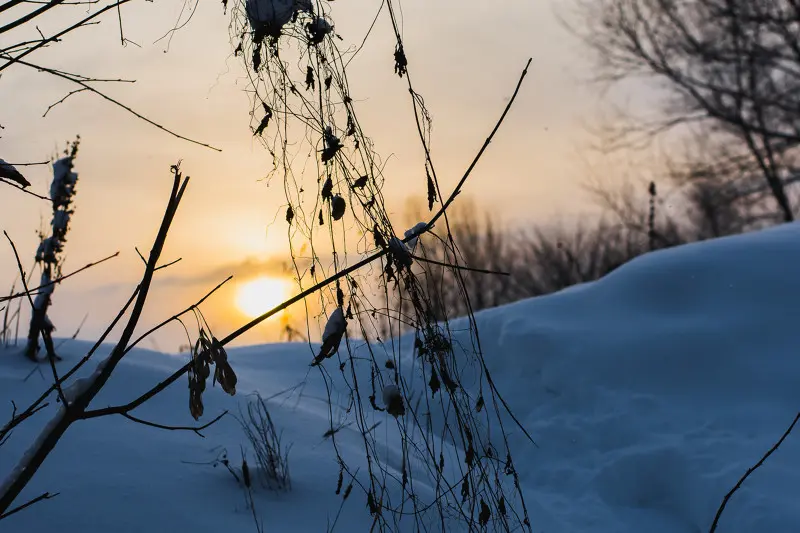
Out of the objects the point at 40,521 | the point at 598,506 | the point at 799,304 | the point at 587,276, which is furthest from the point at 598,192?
the point at 40,521

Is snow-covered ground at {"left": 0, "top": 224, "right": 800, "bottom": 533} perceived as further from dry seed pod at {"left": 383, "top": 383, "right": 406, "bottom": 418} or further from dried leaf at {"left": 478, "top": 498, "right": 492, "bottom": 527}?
dry seed pod at {"left": 383, "top": 383, "right": 406, "bottom": 418}

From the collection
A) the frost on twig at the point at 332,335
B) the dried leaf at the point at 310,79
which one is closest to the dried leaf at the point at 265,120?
the dried leaf at the point at 310,79

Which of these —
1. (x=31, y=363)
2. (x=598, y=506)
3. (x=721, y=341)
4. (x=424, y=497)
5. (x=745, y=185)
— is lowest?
(x=598, y=506)

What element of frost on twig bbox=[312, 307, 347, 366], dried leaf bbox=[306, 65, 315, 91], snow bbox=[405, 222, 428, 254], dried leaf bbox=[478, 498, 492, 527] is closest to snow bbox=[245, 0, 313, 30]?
dried leaf bbox=[306, 65, 315, 91]

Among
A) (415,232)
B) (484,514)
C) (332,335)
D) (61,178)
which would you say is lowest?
(484,514)

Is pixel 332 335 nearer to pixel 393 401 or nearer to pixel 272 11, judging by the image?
pixel 393 401

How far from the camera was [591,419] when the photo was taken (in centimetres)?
462

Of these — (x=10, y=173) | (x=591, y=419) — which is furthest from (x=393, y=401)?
(x=591, y=419)

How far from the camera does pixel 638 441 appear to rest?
4.28 metres

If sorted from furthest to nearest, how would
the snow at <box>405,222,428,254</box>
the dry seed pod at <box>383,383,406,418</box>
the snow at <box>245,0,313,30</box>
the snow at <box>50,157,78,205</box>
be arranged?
1. the snow at <box>50,157,78,205</box>
2. the snow at <box>245,0,313,30</box>
3. the dry seed pod at <box>383,383,406,418</box>
4. the snow at <box>405,222,428,254</box>

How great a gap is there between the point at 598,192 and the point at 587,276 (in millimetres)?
2882

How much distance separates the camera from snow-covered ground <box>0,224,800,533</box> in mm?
3139

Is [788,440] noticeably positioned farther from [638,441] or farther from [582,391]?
[582,391]

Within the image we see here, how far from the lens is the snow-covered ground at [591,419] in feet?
10.3
